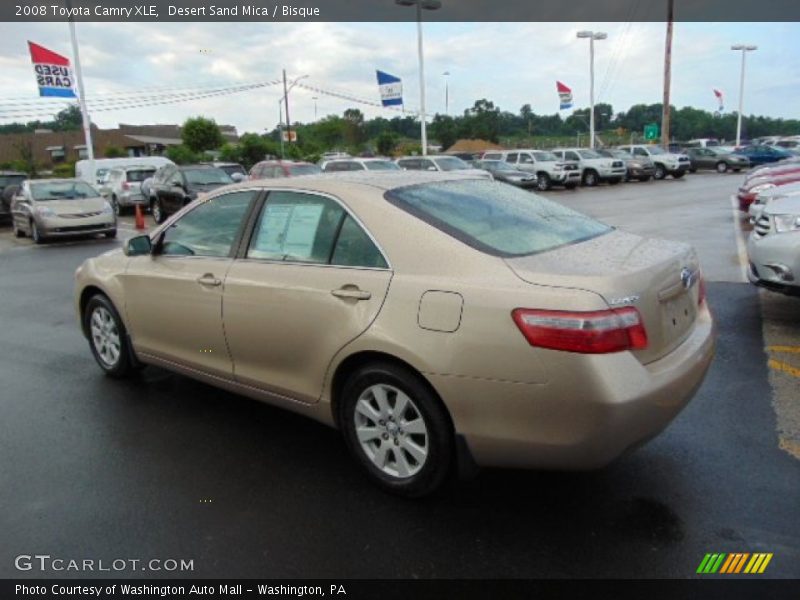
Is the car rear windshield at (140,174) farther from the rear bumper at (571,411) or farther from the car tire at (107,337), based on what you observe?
the rear bumper at (571,411)

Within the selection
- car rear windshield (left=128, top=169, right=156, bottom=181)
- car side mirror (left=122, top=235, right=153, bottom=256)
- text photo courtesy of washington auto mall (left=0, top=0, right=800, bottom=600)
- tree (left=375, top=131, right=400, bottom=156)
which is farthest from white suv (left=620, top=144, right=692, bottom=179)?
tree (left=375, top=131, right=400, bottom=156)

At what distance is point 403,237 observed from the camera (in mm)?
3256

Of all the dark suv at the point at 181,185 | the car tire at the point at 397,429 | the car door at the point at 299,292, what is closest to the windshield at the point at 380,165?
the dark suv at the point at 181,185

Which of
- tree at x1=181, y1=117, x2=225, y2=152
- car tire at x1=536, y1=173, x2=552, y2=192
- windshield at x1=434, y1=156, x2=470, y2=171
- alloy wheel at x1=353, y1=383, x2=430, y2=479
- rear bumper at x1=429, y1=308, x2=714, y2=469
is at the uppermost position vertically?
tree at x1=181, y1=117, x2=225, y2=152

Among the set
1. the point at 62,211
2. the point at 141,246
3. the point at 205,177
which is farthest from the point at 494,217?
the point at 205,177

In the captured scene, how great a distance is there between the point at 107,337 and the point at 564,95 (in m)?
38.4

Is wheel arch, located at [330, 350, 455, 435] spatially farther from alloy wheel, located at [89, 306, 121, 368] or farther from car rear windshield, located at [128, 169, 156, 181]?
car rear windshield, located at [128, 169, 156, 181]

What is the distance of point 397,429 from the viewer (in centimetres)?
321

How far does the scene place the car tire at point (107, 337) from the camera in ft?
16.3

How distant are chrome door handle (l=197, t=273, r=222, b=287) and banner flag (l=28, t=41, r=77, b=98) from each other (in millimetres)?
22345

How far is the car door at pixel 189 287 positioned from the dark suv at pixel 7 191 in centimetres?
1734

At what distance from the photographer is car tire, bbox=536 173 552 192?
1109 inches

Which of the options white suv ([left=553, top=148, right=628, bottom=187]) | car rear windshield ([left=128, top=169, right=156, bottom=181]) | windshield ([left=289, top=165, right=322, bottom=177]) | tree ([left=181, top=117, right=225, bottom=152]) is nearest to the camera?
windshield ([left=289, top=165, right=322, bottom=177])

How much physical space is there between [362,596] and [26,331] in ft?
19.2
